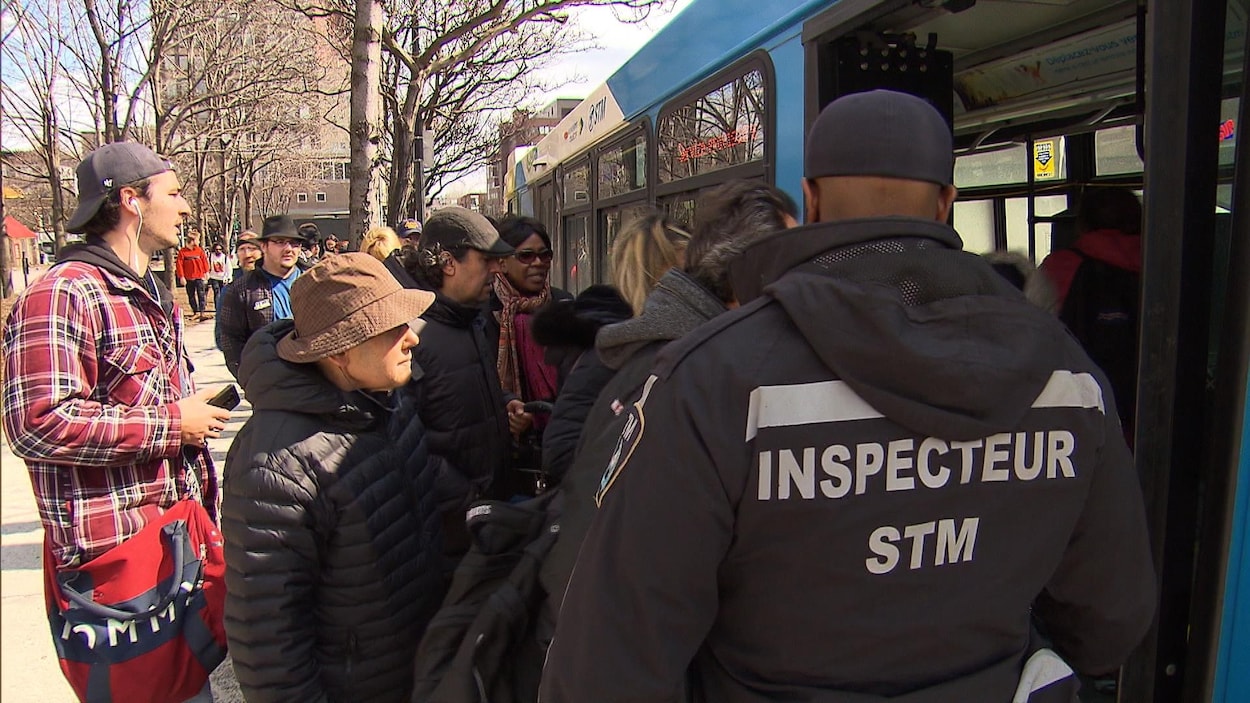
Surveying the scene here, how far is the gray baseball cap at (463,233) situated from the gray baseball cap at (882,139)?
1948 millimetres

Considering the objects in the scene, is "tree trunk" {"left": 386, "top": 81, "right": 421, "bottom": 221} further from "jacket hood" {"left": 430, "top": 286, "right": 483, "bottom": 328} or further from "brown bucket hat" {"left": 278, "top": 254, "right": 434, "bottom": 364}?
"brown bucket hat" {"left": 278, "top": 254, "right": 434, "bottom": 364}

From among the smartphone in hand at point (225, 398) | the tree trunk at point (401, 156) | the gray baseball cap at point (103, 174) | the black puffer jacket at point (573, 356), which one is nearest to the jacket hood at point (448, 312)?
the black puffer jacket at point (573, 356)

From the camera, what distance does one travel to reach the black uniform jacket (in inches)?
45.4

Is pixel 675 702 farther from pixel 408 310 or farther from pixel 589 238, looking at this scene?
pixel 589 238

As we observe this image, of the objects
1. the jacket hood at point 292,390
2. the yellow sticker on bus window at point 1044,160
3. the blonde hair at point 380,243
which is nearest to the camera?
the jacket hood at point 292,390

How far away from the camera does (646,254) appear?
2361mm

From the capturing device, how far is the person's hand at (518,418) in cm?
336

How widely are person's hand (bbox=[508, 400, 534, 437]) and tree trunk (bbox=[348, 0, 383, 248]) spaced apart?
11.2ft

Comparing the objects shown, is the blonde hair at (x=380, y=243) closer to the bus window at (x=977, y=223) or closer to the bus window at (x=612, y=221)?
the bus window at (x=612, y=221)

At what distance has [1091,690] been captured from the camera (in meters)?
2.92

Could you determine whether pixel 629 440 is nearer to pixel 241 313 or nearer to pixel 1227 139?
pixel 1227 139

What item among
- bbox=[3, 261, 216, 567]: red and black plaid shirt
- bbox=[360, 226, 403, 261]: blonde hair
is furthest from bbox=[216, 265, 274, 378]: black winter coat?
bbox=[3, 261, 216, 567]: red and black plaid shirt


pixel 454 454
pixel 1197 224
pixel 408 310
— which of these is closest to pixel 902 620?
pixel 1197 224

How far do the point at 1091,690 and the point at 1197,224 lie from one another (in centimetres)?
187
